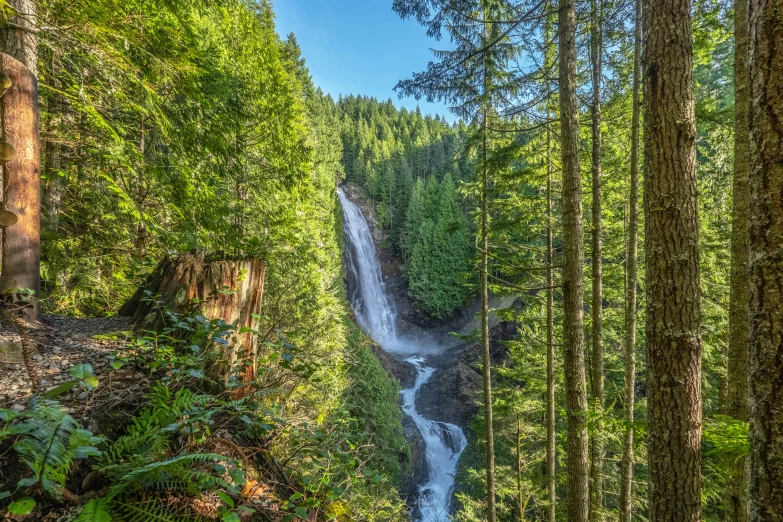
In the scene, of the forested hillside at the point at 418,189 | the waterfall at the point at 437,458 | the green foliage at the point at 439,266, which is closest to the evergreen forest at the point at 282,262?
the waterfall at the point at 437,458

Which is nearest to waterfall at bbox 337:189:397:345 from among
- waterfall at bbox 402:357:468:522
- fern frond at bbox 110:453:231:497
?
waterfall at bbox 402:357:468:522

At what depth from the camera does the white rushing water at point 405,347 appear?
13.8m

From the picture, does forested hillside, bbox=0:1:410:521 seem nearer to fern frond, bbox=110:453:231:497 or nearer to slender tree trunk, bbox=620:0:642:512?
fern frond, bbox=110:453:231:497

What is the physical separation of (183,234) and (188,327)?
263 centimetres

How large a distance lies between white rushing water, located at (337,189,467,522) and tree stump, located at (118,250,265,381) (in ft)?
30.1

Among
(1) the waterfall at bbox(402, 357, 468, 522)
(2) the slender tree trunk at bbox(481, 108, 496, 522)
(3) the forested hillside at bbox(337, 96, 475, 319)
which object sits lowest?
(1) the waterfall at bbox(402, 357, 468, 522)

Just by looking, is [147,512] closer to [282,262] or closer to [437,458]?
[282,262]

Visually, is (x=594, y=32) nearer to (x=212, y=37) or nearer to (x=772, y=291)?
(x=772, y=291)

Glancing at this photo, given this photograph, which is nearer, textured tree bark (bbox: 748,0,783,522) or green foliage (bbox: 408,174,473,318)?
textured tree bark (bbox: 748,0,783,522)

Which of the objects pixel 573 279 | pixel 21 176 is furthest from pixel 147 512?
pixel 573 279

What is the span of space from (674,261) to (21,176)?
201 inches

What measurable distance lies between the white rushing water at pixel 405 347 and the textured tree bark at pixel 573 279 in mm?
7191

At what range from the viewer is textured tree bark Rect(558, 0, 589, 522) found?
357cm

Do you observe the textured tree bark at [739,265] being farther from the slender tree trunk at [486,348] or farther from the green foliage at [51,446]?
the green foliage at [51,446]
